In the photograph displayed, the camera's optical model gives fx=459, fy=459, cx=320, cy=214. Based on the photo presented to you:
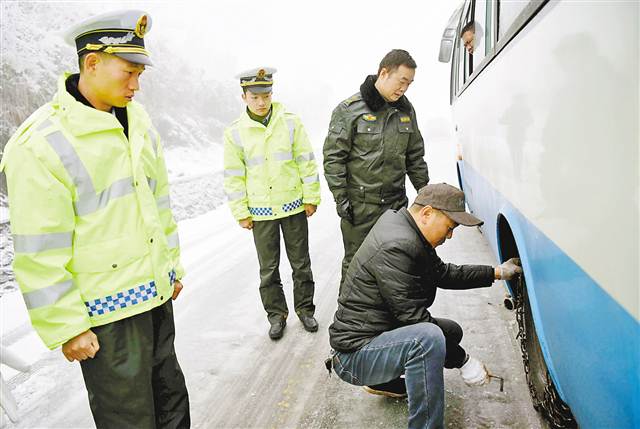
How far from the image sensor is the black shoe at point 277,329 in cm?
341

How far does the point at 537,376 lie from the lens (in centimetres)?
246

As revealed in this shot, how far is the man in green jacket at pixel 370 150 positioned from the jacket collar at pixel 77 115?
1.65 metres

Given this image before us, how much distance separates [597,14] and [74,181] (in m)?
1.75

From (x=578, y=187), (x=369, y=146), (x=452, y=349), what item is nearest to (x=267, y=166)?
(x=369, y=146)

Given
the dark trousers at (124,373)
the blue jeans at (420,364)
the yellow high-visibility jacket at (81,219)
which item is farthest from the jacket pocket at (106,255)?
the blue jeans at (420,364)

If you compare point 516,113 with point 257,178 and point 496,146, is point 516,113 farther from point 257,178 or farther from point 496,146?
point 257,178

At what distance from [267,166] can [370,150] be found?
0.76 metres

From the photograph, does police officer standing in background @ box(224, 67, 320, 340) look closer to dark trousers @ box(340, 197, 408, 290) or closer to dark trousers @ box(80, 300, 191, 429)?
dark trousers @ box(340, 197, 408, 290)

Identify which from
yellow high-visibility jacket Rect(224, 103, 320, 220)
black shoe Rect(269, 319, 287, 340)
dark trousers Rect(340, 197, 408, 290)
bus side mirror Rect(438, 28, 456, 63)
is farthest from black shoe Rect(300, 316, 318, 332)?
bus side mirror Rect(438, 28, 456, 63)

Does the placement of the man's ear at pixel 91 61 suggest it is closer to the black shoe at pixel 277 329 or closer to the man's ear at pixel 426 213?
the man's ear at pixel 426 213

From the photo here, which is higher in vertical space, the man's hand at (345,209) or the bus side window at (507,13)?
the bus side window at (507,13)

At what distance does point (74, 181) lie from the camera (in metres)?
1.73

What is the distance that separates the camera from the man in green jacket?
3.08m

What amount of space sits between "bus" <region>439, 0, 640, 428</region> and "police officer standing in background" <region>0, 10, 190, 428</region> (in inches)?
59.9
